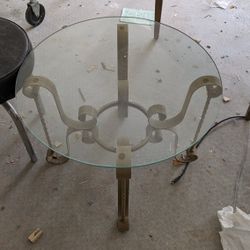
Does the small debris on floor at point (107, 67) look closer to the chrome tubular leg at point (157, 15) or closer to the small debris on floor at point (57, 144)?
the chrome tubular leg at point (157, 15)

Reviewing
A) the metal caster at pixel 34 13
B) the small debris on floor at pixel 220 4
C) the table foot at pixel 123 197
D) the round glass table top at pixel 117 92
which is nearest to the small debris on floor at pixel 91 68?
the round glass table top at pixel 117 92

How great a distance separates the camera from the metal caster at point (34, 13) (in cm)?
160

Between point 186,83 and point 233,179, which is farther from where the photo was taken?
point 233,179

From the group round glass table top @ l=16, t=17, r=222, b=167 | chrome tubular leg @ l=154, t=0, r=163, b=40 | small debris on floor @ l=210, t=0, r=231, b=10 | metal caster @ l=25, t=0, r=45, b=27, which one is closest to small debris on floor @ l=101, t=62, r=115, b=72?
round glass table top @ l=16, t=17, r=222, b=167

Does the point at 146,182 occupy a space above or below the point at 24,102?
below

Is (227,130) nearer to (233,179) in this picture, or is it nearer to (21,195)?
(233,179)

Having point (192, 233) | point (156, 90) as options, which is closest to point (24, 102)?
point (156, 90)

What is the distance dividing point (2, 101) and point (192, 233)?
0.71m

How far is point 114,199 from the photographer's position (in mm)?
1111

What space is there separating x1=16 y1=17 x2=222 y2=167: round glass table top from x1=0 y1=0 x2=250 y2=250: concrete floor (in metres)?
0.27

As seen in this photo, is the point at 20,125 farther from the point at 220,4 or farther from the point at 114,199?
the point at 220,4

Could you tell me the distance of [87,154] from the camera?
2.80ft

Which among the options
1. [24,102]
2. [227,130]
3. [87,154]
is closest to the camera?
[87,154]

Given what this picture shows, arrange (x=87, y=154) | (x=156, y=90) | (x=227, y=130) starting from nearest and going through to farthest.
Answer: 1. (x=87, y=154)
2. (x=156, y=90)
3. (x=227, y=130)
